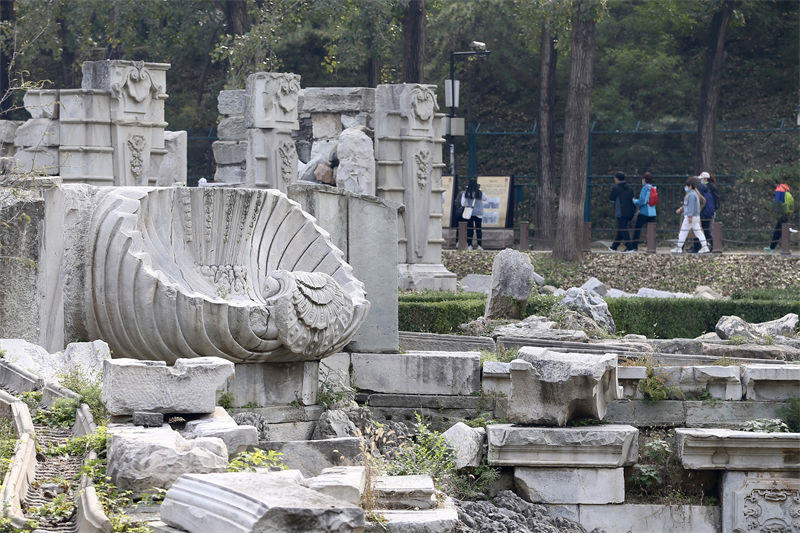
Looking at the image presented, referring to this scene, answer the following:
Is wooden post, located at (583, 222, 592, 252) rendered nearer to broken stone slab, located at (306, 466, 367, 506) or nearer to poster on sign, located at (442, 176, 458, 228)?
poster on sign, located at (442, 176, 458, 228)

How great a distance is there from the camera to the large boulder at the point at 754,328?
44.8 ft

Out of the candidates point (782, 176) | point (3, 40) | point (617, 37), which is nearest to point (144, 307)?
point (3, 40)

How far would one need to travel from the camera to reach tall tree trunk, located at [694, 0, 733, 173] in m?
26.0

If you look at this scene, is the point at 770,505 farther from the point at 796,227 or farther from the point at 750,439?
the point at 796,227

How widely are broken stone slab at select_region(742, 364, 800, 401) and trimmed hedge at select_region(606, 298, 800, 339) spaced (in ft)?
18.9

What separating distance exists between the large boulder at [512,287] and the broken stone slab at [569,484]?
5.30m

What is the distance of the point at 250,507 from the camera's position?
4.64 metres

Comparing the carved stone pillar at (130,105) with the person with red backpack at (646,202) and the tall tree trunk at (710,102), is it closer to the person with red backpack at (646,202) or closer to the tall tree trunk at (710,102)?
the person with red backpack at (646,202)

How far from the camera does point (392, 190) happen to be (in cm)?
1897

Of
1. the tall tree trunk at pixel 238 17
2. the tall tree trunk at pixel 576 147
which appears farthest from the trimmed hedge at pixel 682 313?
the tall tree trunk at pixel 238 17

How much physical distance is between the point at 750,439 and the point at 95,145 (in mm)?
11164

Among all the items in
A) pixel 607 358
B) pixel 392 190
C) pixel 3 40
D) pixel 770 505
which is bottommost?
pixel 770 505

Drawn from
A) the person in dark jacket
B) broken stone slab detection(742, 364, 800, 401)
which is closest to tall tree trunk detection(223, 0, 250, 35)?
the person in dark jacket

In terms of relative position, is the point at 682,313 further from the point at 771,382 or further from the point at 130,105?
the point at 130,105
